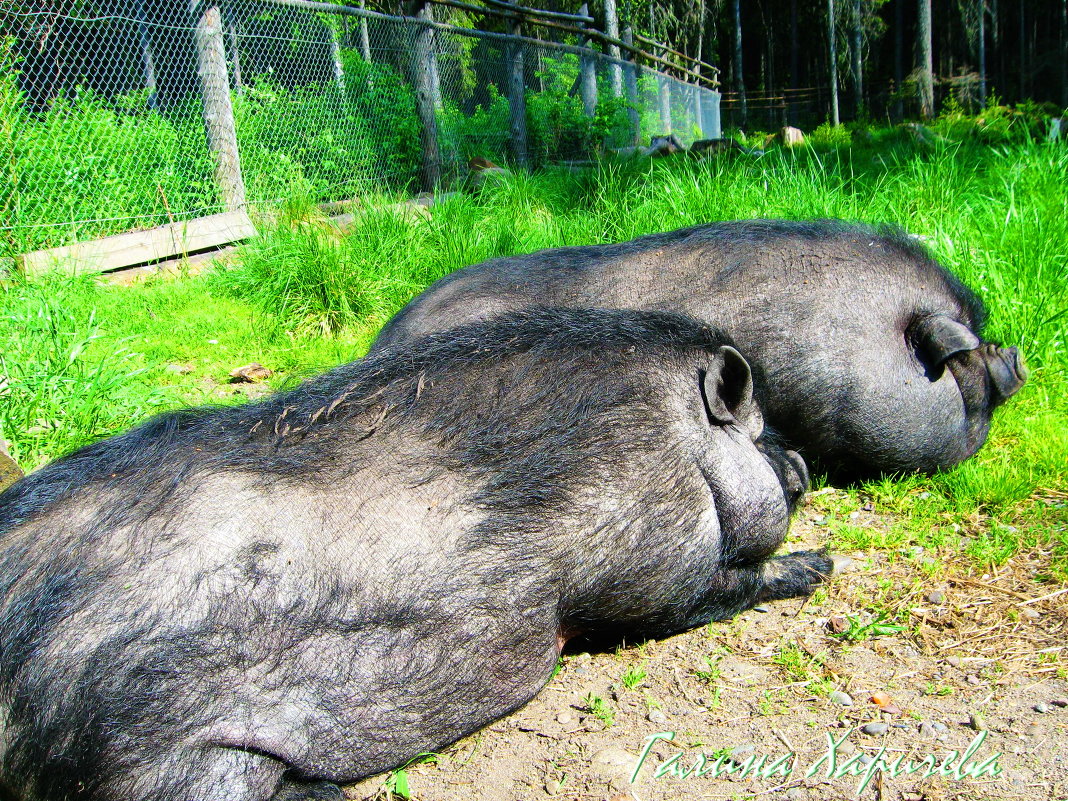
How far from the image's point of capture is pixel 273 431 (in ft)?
7.55

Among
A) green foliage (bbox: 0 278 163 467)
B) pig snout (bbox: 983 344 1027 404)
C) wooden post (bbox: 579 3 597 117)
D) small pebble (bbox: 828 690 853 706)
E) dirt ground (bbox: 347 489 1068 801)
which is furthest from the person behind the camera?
wooden post (bbox: 579 3 597 117)

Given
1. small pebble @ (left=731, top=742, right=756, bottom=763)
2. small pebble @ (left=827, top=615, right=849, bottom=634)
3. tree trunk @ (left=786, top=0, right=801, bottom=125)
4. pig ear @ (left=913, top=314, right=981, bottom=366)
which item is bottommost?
small pebble @ (left=827, top=615, right=849, bottom=634)

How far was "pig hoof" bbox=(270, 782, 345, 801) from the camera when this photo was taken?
198 cm

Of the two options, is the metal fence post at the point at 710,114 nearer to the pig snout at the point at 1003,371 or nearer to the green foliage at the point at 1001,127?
the green foliage at the point at 1001,127

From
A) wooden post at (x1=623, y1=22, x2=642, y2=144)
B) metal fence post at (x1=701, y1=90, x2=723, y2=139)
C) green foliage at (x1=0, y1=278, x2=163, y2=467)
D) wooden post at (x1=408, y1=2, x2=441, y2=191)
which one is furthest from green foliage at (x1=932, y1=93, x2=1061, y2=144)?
green foliage at (x1=0, y1=278, x2=163, y2=467)

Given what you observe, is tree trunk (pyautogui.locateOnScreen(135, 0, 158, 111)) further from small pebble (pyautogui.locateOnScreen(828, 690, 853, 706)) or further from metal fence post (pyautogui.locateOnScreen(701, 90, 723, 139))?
metal fence post (pyautogui.locateOnScreen(701, 90, 723, 139))

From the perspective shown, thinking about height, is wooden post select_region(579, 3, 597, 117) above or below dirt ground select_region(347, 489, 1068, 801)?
above

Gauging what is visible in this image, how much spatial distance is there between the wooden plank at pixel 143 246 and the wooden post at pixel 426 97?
7.11ft

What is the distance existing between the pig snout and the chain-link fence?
569cm

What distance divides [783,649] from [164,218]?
20.8ft

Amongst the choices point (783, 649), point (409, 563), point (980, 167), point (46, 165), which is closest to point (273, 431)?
point (409, 563)

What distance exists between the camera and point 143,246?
689 centimetres

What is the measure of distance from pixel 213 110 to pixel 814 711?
273 inches

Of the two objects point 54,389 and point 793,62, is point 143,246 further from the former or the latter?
point 793,62
